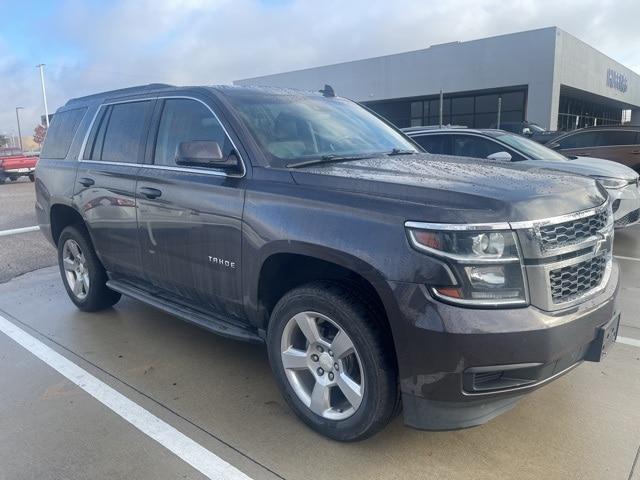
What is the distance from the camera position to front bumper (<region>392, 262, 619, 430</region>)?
2.40m

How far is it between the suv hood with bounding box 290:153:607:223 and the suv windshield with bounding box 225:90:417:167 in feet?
0.91

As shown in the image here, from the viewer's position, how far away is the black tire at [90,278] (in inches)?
198

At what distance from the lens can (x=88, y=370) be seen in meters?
4.08

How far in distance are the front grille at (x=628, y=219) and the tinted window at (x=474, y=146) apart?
1803mm

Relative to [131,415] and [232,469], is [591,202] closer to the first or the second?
[232,469]

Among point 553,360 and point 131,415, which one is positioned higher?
point 553,360

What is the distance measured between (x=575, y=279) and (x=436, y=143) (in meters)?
5.79

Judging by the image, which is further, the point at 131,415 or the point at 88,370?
the point at 88,370

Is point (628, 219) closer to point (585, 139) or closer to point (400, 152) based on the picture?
point (400, 152)

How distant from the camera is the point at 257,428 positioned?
3.23 m

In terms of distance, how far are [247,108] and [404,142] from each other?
1.38m

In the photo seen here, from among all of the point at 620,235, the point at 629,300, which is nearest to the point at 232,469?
the point at 629,300

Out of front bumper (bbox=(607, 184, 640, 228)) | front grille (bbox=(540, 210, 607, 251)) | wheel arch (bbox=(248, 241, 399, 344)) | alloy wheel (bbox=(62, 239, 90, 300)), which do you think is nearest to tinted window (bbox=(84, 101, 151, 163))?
alloy wheel (bbox=(62, 239, 90, 300))

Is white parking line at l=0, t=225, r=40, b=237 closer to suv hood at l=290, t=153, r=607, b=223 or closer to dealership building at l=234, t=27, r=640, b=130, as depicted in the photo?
suv hood at l=290, t=153, r=607, b=223
